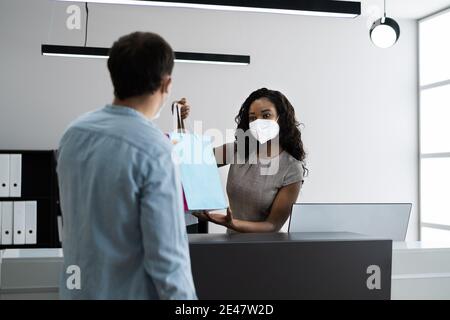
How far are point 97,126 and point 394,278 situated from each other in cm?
101

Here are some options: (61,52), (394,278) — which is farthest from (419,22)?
A: (394,278)

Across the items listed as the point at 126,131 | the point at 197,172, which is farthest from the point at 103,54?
the point at 126,131

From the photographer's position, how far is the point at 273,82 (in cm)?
554

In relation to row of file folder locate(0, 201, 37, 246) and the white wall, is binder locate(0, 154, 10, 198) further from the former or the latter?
the white wall

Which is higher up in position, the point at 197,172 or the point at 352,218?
the point at 197,172

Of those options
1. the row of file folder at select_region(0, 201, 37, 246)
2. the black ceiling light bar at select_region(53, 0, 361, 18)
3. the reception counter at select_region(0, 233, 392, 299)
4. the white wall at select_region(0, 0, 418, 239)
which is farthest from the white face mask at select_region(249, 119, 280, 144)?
the white wall at select_region(0, 0, 418, 239)

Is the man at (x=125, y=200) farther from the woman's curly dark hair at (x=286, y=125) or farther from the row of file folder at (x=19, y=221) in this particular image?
the row of file folder at (x=19, y=221)

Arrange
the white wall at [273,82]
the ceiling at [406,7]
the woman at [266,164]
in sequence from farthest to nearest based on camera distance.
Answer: the ceiling at [406,7] < the white wall at [273,82] < the woman at [266,164]

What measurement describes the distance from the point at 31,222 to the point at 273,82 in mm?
2617

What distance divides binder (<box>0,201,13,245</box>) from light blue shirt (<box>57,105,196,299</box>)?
351cm

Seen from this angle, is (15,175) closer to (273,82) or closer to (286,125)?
(273,82)

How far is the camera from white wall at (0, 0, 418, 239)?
5035 millimetres

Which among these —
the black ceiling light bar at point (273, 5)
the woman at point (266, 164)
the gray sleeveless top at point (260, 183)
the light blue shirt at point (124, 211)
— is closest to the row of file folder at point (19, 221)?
the woman at point (266, 164)

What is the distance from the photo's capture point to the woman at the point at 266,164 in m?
2.26
